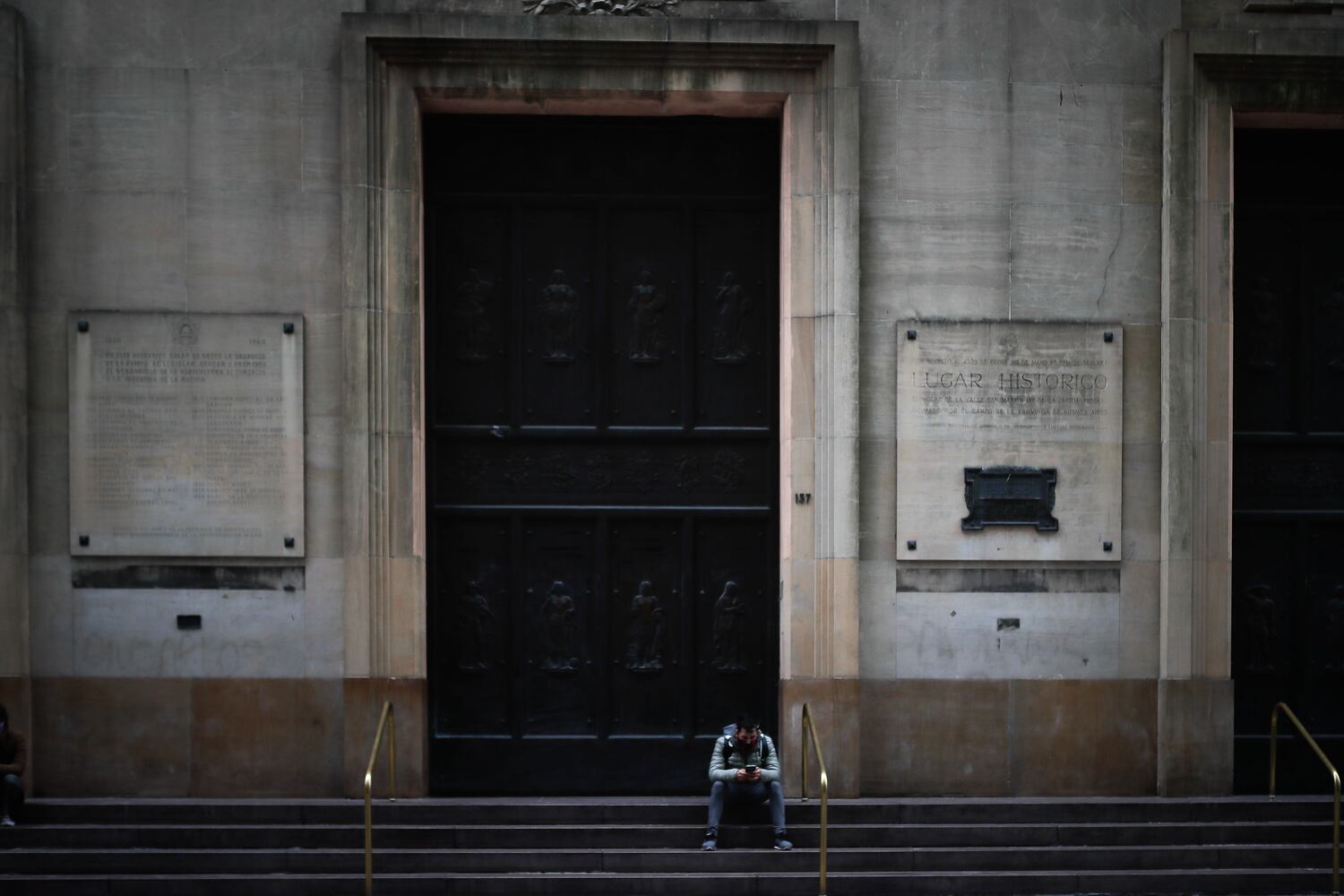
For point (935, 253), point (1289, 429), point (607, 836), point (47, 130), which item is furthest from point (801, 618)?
point (47, 130)

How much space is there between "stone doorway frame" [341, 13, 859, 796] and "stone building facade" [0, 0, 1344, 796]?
3 centimetres

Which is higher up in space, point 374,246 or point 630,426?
point 374,246

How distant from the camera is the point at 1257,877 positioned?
12055 millimetres

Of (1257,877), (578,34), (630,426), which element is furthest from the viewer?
(630,426)

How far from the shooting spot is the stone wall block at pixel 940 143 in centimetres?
1352

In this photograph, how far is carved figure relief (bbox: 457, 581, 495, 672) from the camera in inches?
548

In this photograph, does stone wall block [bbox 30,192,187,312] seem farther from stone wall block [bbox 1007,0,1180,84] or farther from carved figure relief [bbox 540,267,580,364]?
stone wall block [bbox 1007,0,1180,84]

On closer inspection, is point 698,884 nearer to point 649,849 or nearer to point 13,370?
point 649,849

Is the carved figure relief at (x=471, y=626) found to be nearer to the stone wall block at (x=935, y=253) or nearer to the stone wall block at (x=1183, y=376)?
the stone wall block at (x=935, y=253)

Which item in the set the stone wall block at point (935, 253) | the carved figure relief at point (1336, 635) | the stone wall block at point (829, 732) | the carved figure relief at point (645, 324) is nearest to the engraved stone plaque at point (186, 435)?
the carved figure relief at point (645, 324)

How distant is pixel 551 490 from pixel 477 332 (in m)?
1.73

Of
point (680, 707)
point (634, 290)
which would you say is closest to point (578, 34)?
point (634, 290)

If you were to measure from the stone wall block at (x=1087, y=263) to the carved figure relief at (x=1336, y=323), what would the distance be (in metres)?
2.04

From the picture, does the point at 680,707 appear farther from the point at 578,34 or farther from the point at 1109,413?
the point at 578,34
